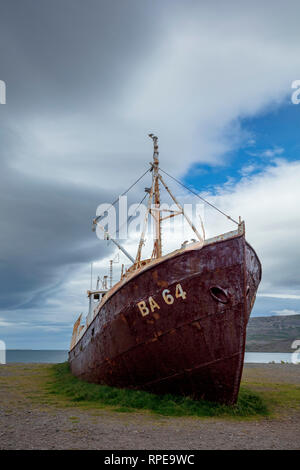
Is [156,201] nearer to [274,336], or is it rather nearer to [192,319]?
[192,319]

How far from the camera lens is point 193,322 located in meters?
8.48

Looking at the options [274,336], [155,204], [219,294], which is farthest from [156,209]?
[274,336]

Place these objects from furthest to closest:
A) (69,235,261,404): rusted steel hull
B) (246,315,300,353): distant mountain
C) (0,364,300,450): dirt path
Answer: (246,315,300,353): distant mountain < (69,235,261,404): rusted steel hull < (0,364,300,450): dirt path

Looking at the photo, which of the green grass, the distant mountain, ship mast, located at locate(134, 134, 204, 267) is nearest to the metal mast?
ship mast, located at locate(134, 134, 204, 267)

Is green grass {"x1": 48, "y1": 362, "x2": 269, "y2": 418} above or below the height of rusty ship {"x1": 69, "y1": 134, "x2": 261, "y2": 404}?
below

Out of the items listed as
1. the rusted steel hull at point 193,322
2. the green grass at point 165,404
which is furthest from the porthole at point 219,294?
the green grass at point 165,404

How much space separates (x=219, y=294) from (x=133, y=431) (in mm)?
3692

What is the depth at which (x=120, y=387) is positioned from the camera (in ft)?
34.6

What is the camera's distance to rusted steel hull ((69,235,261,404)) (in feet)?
27.3

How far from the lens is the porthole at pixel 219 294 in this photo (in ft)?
27.3

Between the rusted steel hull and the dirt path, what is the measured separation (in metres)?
1.08

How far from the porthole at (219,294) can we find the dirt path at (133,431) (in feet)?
9.11

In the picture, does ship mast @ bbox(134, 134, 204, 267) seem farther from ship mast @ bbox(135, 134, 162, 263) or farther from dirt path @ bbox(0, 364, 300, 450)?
dirt path @ bbox(0, 364, 300, 450)
